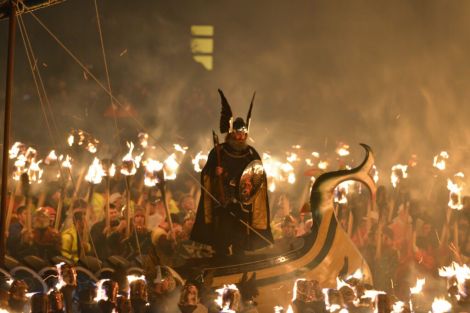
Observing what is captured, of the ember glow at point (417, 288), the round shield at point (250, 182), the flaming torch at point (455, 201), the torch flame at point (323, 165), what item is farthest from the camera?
the torch flame at point (323, 165)

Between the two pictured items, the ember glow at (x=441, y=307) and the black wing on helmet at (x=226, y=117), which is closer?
the ember glow at (x=441, y=307)

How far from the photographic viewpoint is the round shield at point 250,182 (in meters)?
9.96

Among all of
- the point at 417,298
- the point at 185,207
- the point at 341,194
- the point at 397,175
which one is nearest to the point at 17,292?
the point at 185,207

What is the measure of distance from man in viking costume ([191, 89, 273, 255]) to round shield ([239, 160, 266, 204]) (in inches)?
0.6

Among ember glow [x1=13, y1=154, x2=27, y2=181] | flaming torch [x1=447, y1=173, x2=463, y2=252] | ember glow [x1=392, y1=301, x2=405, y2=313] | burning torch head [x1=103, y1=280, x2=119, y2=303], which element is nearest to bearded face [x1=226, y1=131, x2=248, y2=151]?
burning torch head [x1=103, y1=280, x2=119, y2=303]

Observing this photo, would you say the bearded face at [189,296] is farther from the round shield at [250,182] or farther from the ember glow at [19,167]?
the ember glow at [19,167]

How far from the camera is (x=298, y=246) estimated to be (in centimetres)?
1035

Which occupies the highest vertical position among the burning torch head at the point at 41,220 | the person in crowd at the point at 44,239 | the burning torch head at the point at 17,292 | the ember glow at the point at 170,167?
the ember glow at the point at 170,167

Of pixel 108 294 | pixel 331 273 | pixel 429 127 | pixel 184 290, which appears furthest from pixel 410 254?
pixel 429 127

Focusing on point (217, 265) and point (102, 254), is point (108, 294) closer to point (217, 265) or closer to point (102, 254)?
point (217, 265)

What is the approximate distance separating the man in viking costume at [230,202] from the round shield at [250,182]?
16mm

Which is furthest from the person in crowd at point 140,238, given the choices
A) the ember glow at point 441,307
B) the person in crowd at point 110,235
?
the ember glow at point 441,307

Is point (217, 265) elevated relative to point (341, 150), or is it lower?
lower

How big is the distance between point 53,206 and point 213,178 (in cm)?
459
